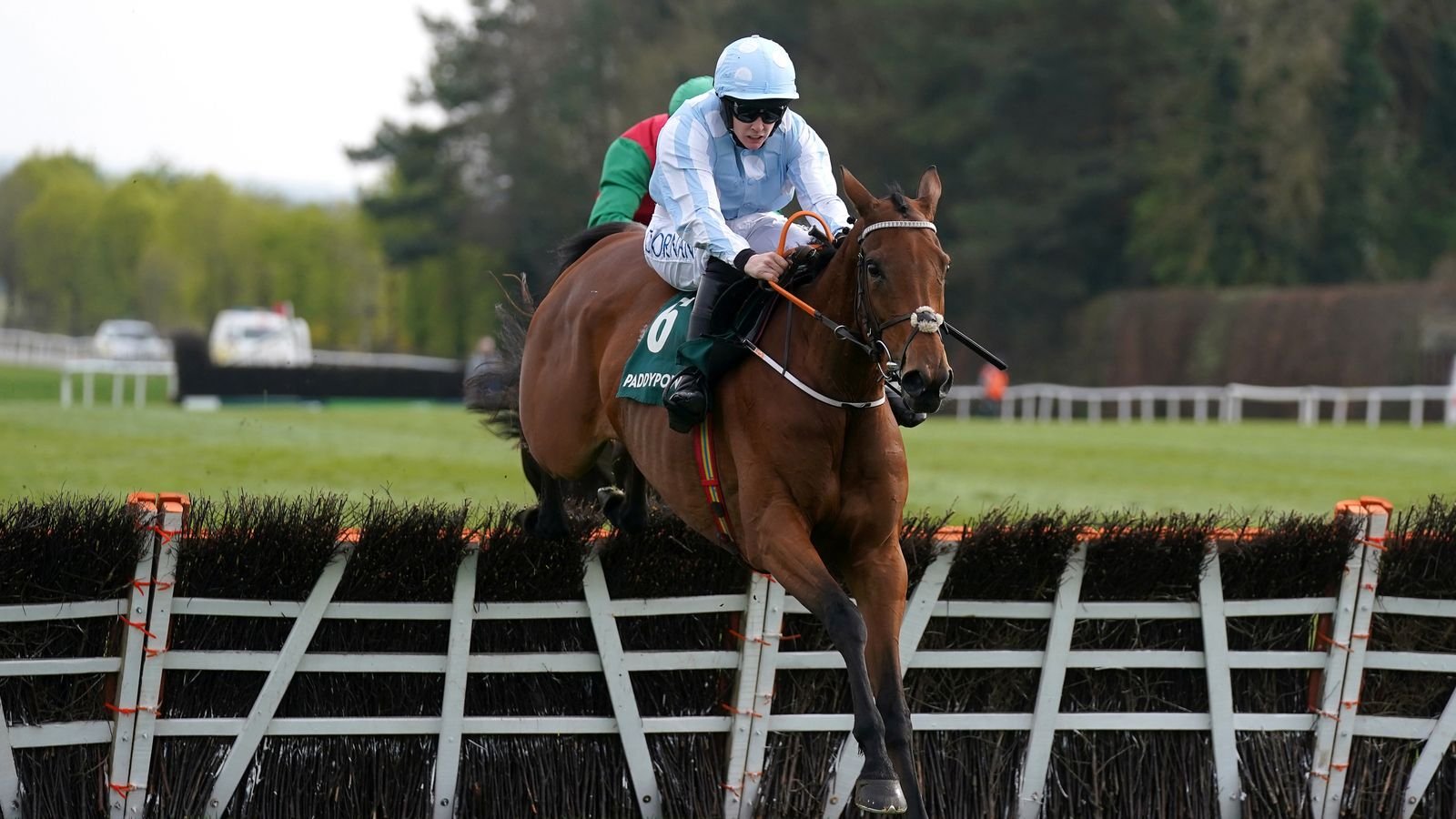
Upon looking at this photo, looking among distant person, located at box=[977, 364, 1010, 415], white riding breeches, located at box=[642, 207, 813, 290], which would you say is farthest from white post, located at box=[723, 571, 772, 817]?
distant person, located at box=[977, 364, 1010, 415]

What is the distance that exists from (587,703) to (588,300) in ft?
5.37

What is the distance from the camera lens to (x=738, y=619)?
21.6ft

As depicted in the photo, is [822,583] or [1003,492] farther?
[1003,492]

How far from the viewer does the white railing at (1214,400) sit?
28.9m

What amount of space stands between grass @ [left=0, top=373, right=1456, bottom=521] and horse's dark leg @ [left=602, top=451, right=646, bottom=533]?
4086 millimetres

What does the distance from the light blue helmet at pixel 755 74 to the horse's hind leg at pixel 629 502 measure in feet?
5.04

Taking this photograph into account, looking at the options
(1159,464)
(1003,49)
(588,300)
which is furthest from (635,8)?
(588,300)

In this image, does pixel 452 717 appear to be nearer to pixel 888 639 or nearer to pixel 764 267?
pixel 888 639

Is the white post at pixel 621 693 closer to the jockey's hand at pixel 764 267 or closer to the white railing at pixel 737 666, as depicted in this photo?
the white railing at pixel 737 666

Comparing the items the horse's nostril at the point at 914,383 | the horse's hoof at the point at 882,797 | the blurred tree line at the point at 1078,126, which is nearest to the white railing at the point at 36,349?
the blurred tree line at the point at 1078,126

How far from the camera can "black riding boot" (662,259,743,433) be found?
5.93 meters

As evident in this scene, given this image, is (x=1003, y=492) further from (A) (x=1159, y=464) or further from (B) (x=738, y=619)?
(B) (x=738, y=619)

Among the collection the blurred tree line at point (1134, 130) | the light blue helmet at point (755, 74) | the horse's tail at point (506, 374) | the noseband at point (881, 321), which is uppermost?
the blurred tree line at point (1134, 130)

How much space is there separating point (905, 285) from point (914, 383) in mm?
388
